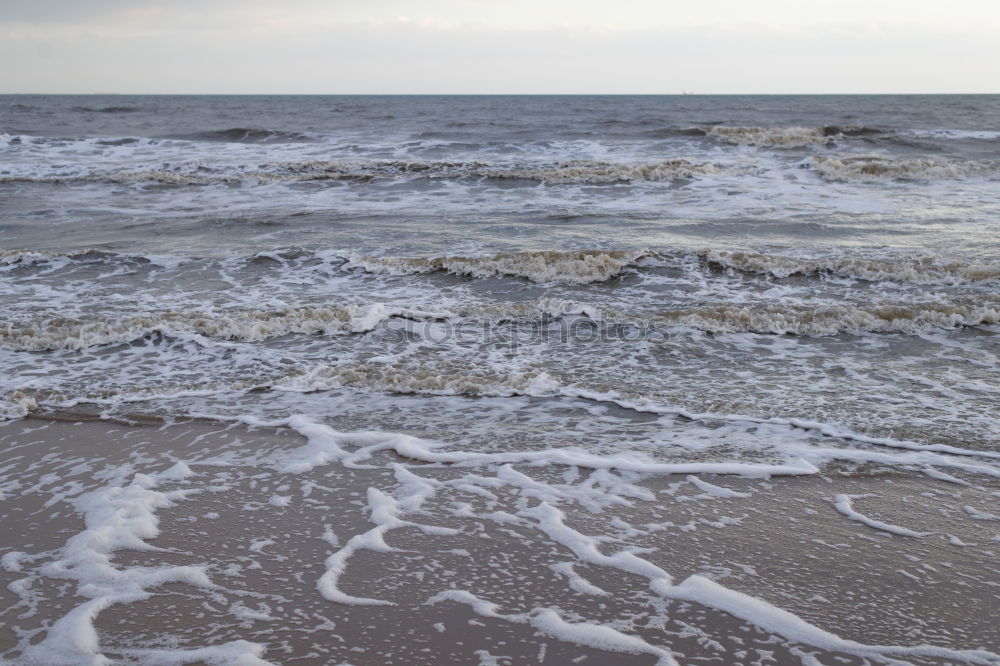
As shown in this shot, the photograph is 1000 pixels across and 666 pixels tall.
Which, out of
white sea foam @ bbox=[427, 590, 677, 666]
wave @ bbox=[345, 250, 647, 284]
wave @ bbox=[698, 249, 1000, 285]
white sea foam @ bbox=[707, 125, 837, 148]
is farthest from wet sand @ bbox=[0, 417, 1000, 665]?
white sea foam @ bbox=[707, 125, 837, 148]

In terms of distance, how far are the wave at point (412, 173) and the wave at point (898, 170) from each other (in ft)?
Result: 8.77

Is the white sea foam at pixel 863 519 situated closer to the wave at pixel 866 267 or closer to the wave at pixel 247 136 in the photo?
the wave at pixel 866 267

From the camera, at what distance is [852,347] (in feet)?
20.5

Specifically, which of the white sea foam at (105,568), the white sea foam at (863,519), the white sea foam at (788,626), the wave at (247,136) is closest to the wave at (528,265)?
the white sea foam at (863,519)

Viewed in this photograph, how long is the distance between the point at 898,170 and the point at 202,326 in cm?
1628

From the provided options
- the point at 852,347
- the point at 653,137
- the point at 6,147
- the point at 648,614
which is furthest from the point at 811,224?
the point at 6,147

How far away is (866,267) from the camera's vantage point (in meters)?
8.60

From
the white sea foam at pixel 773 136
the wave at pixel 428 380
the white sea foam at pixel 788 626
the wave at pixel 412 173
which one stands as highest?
the white sea foam at pixel 773 136

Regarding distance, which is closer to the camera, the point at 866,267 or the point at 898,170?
the point at 866,267

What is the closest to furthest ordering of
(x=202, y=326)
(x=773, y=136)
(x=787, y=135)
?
(x=202, y=326)
(x=773, y=136)
(x=787, y=135)

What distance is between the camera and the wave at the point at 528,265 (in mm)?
8742

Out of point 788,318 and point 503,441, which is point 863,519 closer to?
point 503,441

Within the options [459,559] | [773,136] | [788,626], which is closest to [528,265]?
[459,559]

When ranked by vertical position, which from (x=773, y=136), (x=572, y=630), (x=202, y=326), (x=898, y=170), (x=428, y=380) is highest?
(x=773, y=136)
